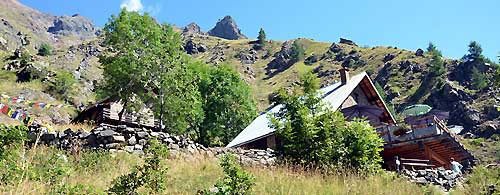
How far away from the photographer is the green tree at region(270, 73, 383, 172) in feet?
49.4

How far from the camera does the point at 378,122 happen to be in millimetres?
30219

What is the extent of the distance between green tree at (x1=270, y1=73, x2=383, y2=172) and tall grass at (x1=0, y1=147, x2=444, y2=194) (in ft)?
9.02

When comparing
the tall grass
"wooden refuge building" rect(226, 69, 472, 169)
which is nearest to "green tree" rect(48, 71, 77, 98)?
"wooden refuge building" rect(226, 69, 472, 169)

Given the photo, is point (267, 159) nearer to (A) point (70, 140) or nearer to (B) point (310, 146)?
(B) point (310, 146)

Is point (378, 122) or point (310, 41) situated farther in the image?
point (310, 41)

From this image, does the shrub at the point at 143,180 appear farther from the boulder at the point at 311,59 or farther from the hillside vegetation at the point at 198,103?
the boulder at the point at 311,59

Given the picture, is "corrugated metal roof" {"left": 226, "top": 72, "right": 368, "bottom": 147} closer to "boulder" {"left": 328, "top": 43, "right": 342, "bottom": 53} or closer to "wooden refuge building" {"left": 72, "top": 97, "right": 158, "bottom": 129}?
"wooden refuge building" {"left": 72, "top": 97, "right": 158, "bottom": 129}

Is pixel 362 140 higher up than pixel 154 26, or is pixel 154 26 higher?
pixel 154 26

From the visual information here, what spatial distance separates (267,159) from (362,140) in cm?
380

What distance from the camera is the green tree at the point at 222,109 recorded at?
38.4 meters

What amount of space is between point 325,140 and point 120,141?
746 centimetres

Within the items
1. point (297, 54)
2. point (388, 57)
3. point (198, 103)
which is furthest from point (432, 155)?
point (297, 54)

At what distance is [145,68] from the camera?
27375 millimetres

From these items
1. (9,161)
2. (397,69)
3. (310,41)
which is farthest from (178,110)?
(310,41)
